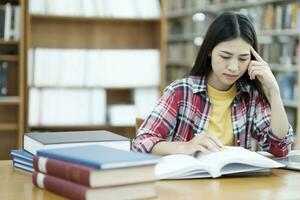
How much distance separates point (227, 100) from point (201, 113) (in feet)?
0.37

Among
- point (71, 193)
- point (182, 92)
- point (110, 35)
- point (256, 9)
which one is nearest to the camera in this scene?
point (71, 193)

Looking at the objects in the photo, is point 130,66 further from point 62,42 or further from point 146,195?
point 146,195

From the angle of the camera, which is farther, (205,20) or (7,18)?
(205,20)

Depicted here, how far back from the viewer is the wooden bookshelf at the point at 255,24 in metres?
5.02

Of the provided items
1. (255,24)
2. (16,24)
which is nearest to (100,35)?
(16,24)

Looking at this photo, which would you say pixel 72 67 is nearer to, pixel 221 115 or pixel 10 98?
pixel 10 98

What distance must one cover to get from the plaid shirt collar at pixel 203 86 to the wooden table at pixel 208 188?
544 mm

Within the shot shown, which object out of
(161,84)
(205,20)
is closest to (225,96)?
(161,84)

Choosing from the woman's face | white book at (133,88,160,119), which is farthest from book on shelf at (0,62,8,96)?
the woman's face

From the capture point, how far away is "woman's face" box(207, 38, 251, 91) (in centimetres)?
188

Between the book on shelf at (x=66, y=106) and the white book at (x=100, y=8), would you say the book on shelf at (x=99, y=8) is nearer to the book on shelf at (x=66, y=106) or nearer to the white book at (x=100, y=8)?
the white book at (x=100, y=8)

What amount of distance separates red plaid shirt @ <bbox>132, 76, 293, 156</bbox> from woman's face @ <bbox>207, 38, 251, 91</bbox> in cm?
11

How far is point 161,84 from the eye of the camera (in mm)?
3861

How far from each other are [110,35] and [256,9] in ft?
6.71
